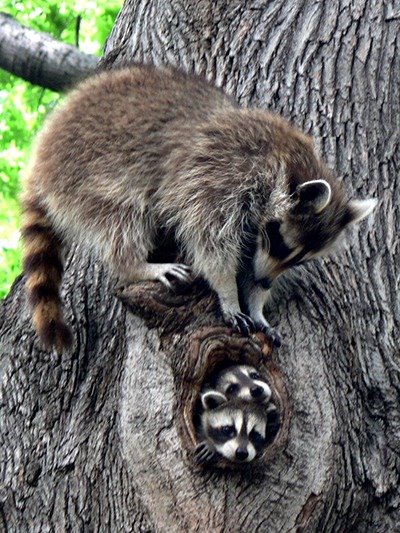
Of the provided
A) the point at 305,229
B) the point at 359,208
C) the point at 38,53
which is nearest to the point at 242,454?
the point at 305,229

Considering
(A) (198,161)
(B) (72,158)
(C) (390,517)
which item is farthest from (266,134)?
(C) (390,517)

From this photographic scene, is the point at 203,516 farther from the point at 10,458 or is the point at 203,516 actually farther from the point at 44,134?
the point at 44,134

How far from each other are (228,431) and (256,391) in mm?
135

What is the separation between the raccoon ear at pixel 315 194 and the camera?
297 cm

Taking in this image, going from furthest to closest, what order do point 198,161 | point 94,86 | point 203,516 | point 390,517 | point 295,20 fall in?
point 295,20 → point 94,86 → point 198,161 → point 390,517 → point 203,516

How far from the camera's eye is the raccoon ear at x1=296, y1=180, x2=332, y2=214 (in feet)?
9.75

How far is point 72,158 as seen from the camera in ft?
10.6

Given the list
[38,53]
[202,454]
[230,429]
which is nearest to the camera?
[202,454]

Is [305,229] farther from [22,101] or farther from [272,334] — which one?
[22,101]

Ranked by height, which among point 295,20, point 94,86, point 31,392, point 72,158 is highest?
point 295,20

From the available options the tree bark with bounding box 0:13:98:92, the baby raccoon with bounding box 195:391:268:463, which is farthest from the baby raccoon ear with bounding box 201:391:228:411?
the tree bark with bounding box 0:13:98:92

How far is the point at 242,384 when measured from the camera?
2.65 meters

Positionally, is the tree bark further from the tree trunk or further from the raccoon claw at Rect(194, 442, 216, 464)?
the raccoon claw at Rect(194, 442, 216, 464)

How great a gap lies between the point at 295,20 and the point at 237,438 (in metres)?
1.79
